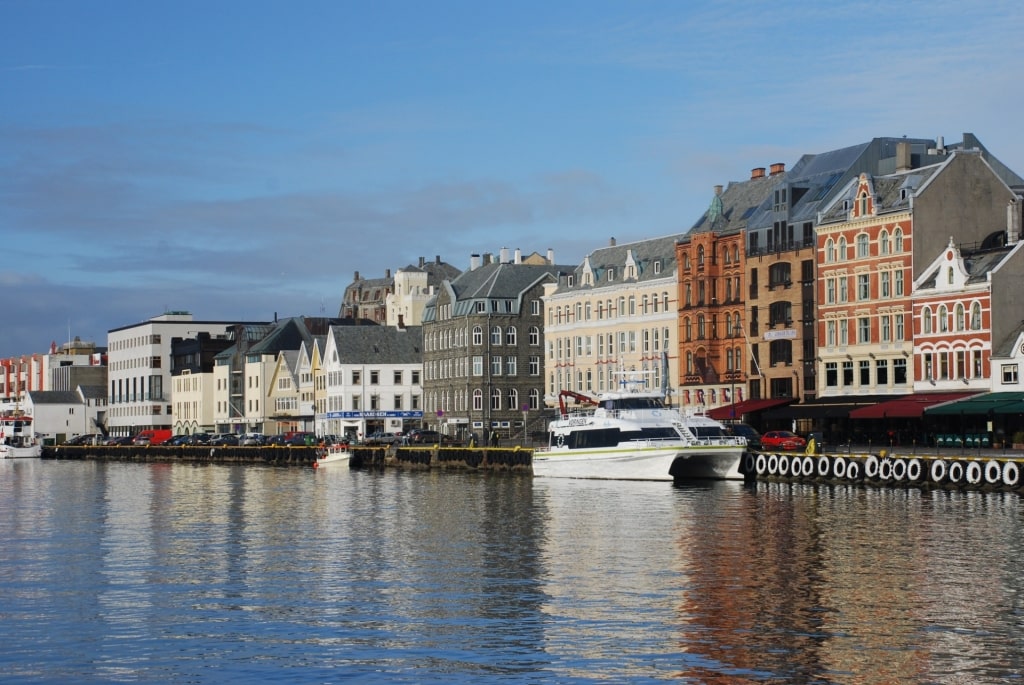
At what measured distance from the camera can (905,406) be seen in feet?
311

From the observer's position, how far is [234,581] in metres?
45.7

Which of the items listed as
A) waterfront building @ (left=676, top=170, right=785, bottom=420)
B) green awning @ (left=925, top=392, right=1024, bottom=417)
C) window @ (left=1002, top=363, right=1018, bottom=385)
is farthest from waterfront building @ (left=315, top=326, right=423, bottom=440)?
window @ (left=1002, top=363, right=1018, bottom=385)

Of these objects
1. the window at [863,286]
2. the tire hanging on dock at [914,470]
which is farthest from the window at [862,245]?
the tire hanging on dock at [914,470]

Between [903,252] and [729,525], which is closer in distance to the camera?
[729,525]

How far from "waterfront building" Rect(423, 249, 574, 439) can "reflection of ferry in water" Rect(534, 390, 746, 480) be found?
4957cm

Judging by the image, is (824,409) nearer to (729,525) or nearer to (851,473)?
(851,473)

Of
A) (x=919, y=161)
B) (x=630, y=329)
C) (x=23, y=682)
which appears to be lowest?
(x=23, y=682)

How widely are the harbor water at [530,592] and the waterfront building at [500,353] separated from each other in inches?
2789

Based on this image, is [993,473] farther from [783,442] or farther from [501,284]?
[501,284]

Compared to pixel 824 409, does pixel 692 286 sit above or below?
above

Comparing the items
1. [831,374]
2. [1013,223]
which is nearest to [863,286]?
[831,374]

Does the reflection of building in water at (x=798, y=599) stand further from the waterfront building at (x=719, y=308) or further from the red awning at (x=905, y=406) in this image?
the waterfront building at (x=719, y=308)

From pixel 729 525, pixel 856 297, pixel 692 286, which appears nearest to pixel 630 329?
pixel 692 286

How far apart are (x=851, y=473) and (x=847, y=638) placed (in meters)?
49.1
